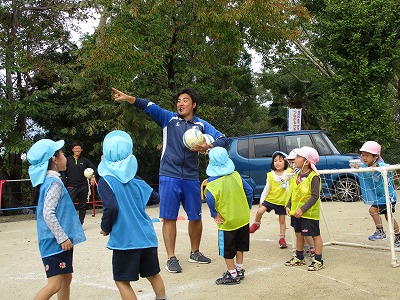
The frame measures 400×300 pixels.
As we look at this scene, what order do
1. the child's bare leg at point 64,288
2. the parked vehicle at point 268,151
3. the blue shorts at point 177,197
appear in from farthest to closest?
the parked vehicle at point 268,151
the blue shorts at point 177,197
the child's bare leg at point 64,288

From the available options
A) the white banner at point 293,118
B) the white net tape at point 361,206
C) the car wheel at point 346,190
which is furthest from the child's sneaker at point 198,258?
the white banner at point 293,118

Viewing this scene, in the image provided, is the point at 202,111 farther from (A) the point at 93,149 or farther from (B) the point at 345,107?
(B) the point at 345,107

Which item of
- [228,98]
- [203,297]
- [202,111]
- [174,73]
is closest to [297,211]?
[203,297]

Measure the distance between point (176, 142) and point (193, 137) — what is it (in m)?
0.37

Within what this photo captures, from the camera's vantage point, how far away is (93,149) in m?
14.4

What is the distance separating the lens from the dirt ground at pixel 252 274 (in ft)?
14.1

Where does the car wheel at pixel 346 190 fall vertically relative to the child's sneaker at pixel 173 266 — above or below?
above

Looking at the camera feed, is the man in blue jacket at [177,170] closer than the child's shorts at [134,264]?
No

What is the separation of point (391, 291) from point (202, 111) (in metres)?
10.1

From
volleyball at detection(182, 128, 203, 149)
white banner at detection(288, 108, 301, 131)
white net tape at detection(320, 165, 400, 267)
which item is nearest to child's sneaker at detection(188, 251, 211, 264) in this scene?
volleyball at detection(182, 128, 203, 149)

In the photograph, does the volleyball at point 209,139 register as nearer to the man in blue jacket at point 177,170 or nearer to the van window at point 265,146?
the man in blue jacket at point 177,170

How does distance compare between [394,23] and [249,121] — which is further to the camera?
[249,121]

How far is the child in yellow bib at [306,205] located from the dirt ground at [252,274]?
0.21 meters

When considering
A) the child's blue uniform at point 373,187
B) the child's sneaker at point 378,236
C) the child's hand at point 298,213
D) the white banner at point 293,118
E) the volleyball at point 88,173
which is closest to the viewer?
the child's hand at point 298,213
